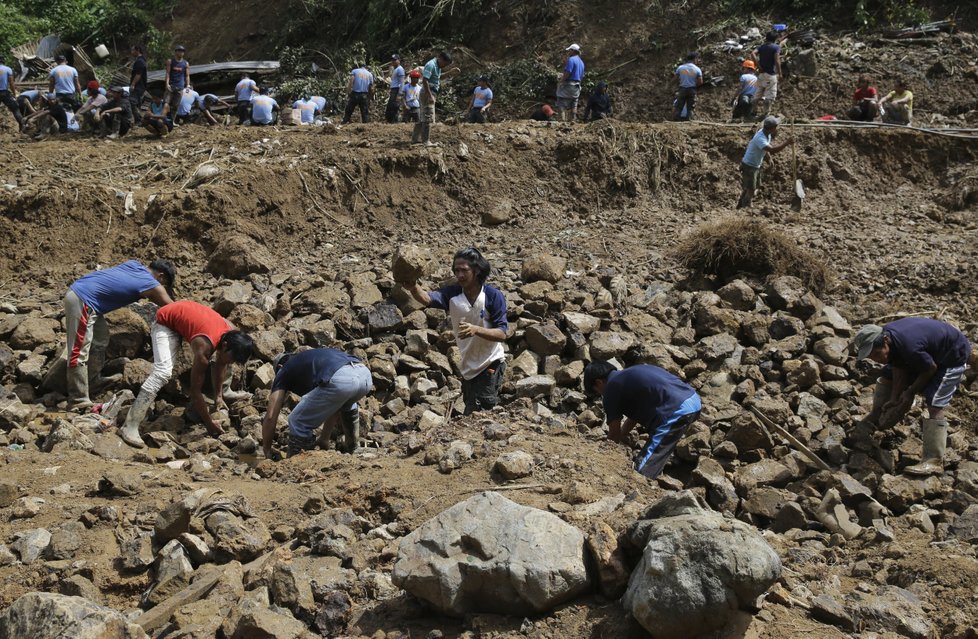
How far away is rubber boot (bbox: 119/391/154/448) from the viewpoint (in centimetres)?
589

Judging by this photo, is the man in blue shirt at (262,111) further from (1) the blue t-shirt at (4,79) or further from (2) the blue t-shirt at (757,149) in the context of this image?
(2) the blue t-shirt at (757,149)

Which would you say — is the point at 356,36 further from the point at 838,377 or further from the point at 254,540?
the point at 254,540

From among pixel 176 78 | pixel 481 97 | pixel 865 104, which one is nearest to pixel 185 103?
pixel 176 78

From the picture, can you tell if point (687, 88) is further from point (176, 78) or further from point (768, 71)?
point (176, 78)

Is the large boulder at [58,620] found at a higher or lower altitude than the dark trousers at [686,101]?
lower

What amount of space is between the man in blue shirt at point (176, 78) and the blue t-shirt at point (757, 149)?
27.7 ft

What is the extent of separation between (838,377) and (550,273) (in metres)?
2.81

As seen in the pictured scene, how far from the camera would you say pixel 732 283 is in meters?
8.55

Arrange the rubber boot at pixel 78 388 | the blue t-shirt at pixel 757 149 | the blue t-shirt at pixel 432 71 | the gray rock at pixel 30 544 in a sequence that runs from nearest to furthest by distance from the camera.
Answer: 1. the gray rock at pixel 30 544
2. the rubber boot at pixel 78 388
3. the blue t-shirt at pixel 757 149
4. the blue t-shirt at pixel 432 71

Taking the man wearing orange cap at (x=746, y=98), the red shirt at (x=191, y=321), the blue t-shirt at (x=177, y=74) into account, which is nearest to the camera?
the red shirt at (x=191, y=321)

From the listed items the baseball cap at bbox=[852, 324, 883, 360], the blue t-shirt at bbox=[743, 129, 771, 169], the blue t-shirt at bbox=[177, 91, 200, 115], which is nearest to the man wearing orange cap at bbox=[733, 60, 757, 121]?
the blue t-shirt at bbox=[743, 129, 771, 169]

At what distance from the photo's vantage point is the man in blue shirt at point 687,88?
13484mm

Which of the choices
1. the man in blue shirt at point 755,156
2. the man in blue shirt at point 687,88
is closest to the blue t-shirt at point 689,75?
the man in blue shirt at point 687,88

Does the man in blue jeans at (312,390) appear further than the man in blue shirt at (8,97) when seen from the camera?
Result: No
